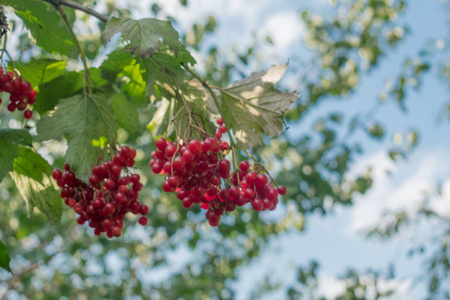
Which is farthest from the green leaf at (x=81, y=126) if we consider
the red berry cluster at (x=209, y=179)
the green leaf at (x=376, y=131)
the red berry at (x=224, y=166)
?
the green leaf at (x=376, y=131)

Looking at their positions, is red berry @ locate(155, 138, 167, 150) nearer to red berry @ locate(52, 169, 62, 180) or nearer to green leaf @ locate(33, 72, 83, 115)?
red berry @ locate(52, 169, 62, 180)

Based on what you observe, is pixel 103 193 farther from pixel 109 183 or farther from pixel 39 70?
pixel 39 70

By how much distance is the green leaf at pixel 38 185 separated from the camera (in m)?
1.68

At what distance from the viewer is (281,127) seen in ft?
5.30

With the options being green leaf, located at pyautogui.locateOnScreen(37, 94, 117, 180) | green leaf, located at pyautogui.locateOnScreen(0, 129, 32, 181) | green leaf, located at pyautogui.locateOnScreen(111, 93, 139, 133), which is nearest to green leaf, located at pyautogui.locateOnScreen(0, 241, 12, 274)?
green leaf, located at pyautogui.locateOnScreen(0, 129, 32, 181)

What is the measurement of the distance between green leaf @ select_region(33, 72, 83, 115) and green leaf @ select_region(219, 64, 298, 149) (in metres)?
0.71

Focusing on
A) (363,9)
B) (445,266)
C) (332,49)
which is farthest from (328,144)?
(363,9)

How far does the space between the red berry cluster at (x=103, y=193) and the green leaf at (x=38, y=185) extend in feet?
0.45

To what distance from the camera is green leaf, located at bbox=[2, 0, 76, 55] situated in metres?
1.75

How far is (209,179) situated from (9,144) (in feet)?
2.53

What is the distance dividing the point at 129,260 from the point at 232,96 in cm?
615

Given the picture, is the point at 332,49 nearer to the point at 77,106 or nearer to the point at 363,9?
the point at 363,9

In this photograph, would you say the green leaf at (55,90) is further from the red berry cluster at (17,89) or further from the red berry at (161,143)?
the red berry at (161,143)

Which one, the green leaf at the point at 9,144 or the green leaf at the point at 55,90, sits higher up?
the green leaf at the point at 55,90
